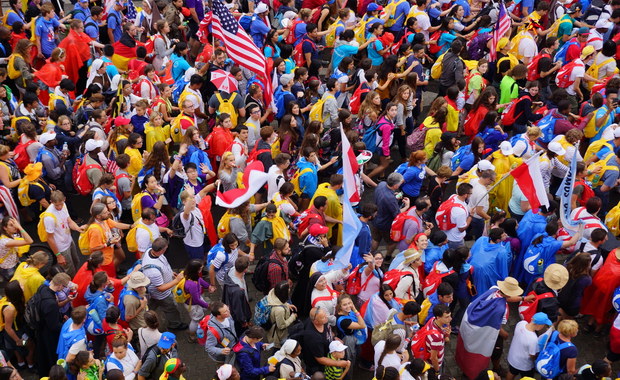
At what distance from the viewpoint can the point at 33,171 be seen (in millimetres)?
11805

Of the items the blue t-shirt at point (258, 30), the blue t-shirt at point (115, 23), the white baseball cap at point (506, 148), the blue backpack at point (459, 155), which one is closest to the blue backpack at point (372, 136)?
the blue backpack at point (459, 155)

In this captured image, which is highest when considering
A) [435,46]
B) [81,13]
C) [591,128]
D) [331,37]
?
[81,13]

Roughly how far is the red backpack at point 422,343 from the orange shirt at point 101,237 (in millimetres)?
4318

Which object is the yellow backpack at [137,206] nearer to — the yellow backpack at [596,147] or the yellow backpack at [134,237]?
the yellow backpack at [134,237]

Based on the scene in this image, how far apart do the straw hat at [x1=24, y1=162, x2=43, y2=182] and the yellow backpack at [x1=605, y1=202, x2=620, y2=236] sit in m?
8.75

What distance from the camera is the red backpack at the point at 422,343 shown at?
9125 mm

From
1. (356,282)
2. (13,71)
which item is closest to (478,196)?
(356,282)

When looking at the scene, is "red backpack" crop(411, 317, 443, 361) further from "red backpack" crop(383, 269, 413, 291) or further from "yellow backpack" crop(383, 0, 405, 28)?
"yellow backpack" crop(383, 0, 405, 28)

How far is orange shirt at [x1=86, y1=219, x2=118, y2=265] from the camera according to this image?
10531 mm

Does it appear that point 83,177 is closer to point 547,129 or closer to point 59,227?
point 59,227

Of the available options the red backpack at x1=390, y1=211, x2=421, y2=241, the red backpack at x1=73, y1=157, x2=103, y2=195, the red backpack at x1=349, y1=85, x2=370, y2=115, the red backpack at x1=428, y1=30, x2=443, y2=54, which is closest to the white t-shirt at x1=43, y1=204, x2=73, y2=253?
the red backpack at x1=73, y1=157, x2=103, y2=195

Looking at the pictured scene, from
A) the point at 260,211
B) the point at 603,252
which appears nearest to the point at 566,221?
the point at 603,252

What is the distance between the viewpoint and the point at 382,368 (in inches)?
334

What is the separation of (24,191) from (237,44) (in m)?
4.45
